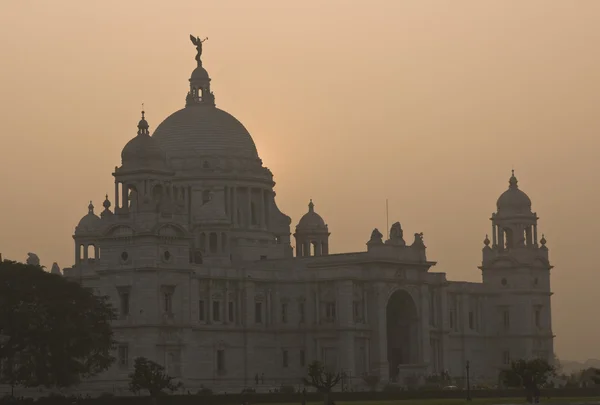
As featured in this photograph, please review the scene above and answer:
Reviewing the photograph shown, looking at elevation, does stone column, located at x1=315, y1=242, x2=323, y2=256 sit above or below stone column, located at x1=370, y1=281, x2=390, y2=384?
above

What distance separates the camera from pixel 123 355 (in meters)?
135

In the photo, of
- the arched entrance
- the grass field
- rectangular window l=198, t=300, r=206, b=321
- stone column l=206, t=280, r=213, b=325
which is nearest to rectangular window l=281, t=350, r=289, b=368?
stone column l=206, t=280, r=213, b=325

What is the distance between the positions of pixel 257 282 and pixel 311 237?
21954 millimetres

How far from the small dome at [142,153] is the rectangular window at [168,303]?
420 inches

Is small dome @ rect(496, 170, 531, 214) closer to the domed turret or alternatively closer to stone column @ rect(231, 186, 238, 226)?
the domed turret

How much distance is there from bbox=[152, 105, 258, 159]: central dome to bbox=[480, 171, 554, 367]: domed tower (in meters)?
28.2

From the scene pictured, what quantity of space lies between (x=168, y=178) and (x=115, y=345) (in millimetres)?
14918

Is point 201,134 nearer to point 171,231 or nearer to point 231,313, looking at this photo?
point 231,313

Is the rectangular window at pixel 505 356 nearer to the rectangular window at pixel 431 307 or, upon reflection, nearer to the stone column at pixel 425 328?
the rectangular window at pixel 431 307

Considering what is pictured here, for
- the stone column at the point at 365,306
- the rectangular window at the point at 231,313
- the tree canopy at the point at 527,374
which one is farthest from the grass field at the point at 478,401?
the stone column at the point at 365,306

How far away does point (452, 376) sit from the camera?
165 m

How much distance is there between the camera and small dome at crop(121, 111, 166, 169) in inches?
5482

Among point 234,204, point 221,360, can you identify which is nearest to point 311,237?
point 234,204

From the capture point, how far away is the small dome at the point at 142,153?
139 meters
